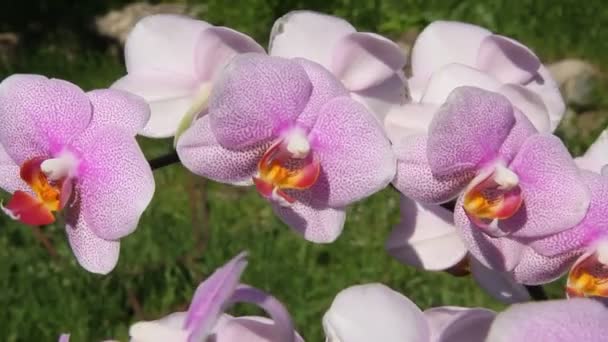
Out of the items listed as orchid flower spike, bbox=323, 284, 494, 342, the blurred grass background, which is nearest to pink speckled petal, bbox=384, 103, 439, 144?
orchid flower spike, bbox=323, 284, 494, 342

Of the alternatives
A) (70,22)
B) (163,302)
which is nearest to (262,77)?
(163,302)

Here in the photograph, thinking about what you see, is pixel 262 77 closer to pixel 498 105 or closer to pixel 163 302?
pixel 498 105

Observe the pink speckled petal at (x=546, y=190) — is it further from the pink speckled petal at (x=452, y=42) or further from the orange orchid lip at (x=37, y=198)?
the orange orchid lip at (x=37, y=198)

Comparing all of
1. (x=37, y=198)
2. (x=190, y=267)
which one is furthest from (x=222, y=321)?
(x=190, y=267)

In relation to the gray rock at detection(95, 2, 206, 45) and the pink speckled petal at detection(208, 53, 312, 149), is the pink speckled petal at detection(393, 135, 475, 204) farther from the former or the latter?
the gray rock at detection(95, 2, 206, 45)

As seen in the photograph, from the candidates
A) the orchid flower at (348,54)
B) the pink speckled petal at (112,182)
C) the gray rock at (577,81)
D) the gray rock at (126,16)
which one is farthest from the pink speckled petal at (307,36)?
the gray rock at (126,16)

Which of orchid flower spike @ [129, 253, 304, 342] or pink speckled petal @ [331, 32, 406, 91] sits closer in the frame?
orchid flower spike @ [129, 253, 304, 342]
